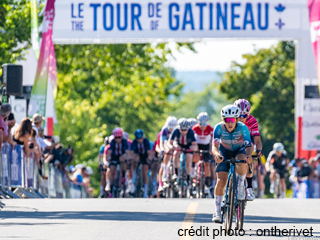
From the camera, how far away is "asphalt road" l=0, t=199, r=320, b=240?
1133 cm

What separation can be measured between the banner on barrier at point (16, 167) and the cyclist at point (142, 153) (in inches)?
187

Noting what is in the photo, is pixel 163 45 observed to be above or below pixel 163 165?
above

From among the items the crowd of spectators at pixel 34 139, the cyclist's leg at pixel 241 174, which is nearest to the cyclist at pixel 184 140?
the crowd of spectators at pixel 34 139

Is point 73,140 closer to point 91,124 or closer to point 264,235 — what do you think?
point 91,124

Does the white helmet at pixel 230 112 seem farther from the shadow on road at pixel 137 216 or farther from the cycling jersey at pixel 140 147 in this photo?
the cycling jersey at pixel 140 147

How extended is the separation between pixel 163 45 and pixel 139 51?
5.03 feet

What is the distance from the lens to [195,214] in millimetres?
14430

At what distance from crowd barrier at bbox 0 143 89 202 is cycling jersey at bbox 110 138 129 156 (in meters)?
1.60

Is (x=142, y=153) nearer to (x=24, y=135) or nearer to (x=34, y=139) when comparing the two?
(x=34, y=139)

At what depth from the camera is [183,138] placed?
20766 millimetres

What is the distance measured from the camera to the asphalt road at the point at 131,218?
1133 cm

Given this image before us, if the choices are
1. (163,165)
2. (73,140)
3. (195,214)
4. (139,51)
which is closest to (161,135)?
(163,165)

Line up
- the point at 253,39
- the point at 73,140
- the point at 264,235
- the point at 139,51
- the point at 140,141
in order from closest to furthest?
the point at 264,235 < the point at 140,141 < the point at 253,39 < the point at 139,51 < the point at 73,140

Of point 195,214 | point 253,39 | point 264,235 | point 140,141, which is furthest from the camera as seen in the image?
point 253,39
